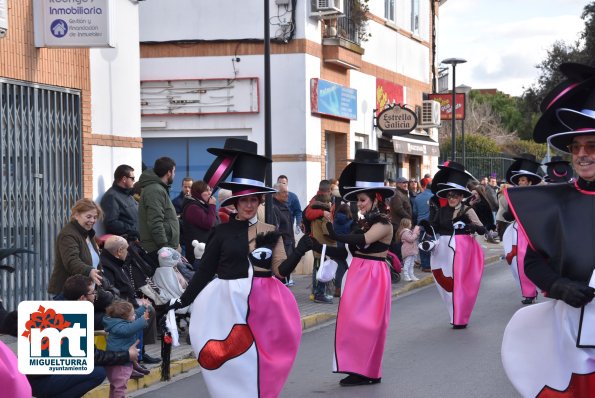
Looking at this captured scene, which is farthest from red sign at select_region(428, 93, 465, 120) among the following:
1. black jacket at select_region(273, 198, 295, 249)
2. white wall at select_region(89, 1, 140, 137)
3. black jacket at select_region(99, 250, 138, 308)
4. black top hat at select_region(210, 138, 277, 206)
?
black top hat at select_region(210, 138, 277, 206)

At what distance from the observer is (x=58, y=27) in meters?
13.2

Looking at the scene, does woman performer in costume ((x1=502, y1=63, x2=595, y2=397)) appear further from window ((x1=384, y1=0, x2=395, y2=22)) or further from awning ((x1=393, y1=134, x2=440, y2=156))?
window ((x1=384, y1=0, x2=395, y2=22))

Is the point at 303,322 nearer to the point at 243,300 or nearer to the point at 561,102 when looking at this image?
the point at 243,300

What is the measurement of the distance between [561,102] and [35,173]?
9.02m

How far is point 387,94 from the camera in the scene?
29672 mm

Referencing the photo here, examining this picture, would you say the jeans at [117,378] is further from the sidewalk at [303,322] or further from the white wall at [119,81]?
the white wall at [119,81]

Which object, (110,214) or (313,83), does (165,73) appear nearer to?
(313,83)

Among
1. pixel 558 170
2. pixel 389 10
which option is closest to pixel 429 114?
pixel 389 10

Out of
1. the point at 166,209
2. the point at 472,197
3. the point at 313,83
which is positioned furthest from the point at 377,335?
the point at 313,83

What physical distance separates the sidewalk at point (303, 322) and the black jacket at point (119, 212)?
1.47 m

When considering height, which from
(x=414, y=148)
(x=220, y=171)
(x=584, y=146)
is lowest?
(x=220, y=171)

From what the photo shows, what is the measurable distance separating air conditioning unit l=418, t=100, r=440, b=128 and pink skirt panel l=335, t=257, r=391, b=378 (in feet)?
74.7

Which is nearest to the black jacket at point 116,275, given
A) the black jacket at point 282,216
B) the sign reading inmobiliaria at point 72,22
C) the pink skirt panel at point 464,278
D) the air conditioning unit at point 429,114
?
the sign reading inmobiliaria at point 72,22

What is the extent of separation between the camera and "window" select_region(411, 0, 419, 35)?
3258cm
